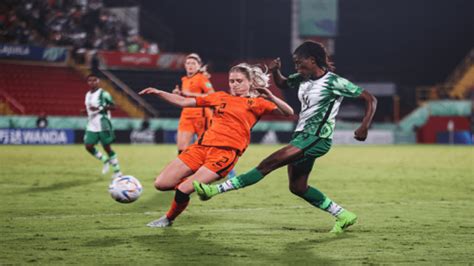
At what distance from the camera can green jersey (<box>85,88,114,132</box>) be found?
18.1 metres

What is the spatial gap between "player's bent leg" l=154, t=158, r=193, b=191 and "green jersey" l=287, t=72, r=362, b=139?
4.71 ft

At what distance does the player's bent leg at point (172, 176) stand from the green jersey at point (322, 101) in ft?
4.71

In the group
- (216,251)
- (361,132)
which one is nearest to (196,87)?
(361,132)

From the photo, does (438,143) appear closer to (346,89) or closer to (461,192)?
(461,192)

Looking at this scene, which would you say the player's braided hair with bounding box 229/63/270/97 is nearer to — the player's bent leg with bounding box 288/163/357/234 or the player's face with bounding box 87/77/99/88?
the player's bent leg with bounding box 288/163/357/234

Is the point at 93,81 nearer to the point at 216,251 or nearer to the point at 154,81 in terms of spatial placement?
the point at 216,251

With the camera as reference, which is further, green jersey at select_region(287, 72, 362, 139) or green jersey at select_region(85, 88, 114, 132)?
green jersey at select_region(85, 88, 114, 132)

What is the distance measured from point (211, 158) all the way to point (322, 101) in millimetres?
1455

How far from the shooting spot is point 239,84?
9148 mm

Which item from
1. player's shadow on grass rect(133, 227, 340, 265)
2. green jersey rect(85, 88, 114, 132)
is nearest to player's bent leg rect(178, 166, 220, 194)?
player's shadow on grass rect(133, 227, 340, 265)

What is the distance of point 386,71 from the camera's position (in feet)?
174


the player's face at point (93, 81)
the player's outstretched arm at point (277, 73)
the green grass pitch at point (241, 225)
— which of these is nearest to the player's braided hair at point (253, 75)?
the player's outstretched arm at point (277, 73)

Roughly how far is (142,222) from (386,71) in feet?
148

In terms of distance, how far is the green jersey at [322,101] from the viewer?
8609mm
